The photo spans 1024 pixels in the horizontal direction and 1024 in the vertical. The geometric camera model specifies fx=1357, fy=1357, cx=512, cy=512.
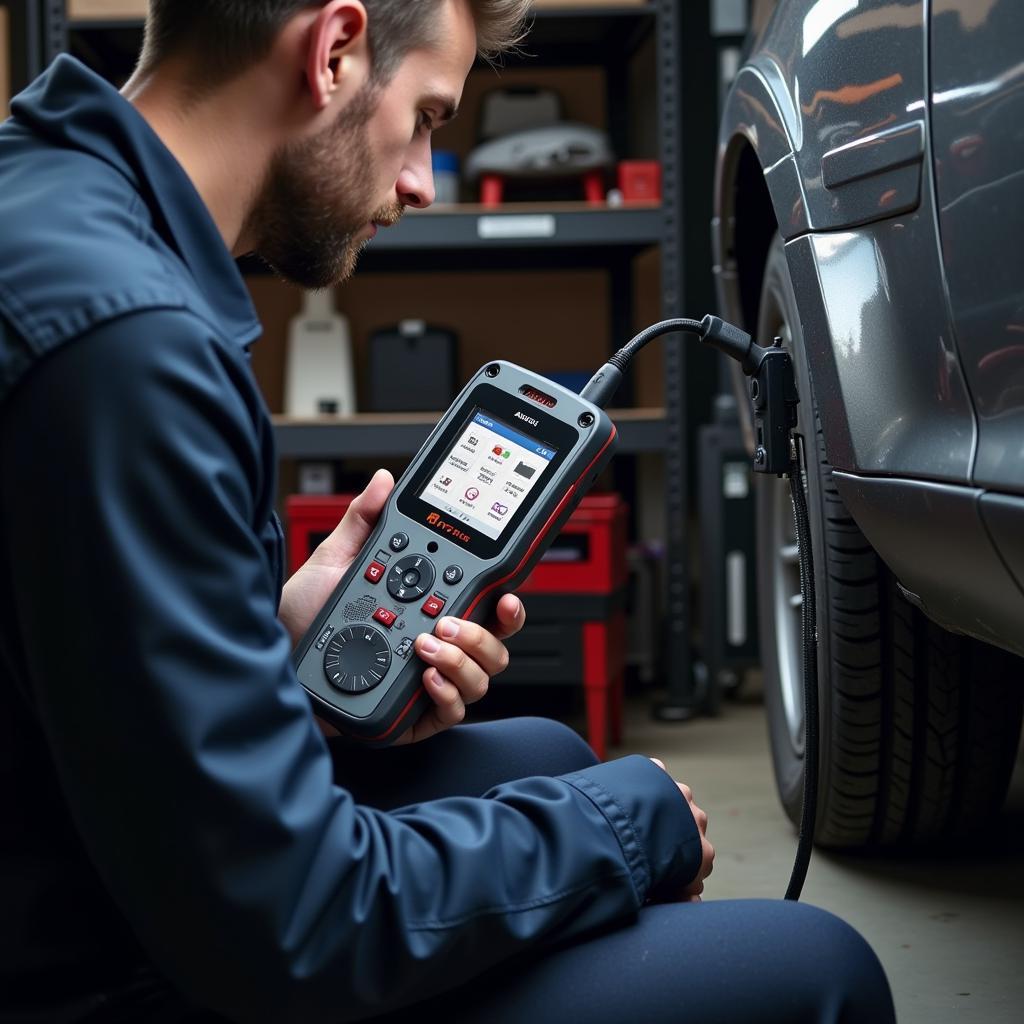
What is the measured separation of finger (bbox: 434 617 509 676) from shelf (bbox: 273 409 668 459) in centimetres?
172

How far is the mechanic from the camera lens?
20.0 inches

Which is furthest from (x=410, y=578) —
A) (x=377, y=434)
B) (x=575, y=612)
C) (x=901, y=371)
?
(x=377, y=434)

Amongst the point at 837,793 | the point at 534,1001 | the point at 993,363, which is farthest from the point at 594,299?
the point at 534,1001

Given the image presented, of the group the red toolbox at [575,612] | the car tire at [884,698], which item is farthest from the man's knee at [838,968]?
the red toolbox at [575,612]

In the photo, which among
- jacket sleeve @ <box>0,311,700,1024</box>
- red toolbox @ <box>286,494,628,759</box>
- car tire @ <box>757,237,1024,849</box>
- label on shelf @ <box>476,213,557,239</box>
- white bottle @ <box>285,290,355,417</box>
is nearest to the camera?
jacket sleeve @ <box>0,311,700,1024</box>

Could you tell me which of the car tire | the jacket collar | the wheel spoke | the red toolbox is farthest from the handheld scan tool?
the red toolbox

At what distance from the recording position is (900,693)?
129 cm

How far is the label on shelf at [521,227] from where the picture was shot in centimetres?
250

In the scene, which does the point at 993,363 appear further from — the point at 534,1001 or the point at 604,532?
the point at 604,532

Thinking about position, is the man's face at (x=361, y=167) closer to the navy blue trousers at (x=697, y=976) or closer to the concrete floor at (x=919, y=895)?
the navy blue trousers at (x=697, y=976)

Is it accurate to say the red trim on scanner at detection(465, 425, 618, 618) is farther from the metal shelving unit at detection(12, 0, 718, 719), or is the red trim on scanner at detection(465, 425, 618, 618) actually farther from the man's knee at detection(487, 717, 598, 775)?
the metal shelving unit at detection(12, 0, 718, 719)

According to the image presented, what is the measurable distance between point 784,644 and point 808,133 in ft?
2.33

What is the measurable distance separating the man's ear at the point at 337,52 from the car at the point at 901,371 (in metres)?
0.40

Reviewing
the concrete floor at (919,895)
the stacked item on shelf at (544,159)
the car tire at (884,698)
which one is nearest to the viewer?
the concrete floor at (919,895)
